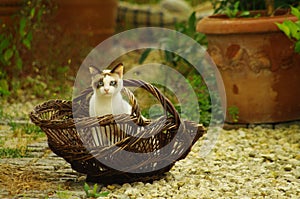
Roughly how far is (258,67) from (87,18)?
2.41 metres

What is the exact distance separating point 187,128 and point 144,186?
1.06 feet

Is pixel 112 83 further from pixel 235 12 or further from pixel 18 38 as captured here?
pixel 18 38

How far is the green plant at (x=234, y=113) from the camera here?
3.79m

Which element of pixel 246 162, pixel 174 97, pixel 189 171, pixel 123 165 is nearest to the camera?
pixel 123 165

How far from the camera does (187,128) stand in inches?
105

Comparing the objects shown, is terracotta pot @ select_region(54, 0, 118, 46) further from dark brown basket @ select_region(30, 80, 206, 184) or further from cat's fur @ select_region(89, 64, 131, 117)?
dark brown basket @ select_region(30, 80, 206, 184)

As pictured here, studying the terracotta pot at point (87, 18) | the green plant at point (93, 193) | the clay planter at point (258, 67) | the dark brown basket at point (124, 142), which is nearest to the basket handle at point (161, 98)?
the dark brown basket at point (124, 142)

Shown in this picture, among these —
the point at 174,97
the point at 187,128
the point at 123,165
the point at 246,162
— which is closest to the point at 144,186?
the point at 123,165

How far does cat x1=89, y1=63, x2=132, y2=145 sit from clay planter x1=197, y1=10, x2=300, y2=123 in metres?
1.34

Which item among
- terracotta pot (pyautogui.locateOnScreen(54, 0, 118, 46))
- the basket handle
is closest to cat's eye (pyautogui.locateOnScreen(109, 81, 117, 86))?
the basket handle

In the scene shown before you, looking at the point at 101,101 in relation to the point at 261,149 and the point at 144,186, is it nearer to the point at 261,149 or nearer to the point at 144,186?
the point at 144,186

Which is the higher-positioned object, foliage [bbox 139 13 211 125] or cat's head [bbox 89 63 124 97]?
cat's head [bbox 89 63 124 97]

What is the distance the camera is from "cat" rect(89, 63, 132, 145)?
256cm

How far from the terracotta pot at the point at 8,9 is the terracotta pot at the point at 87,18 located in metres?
0.64
